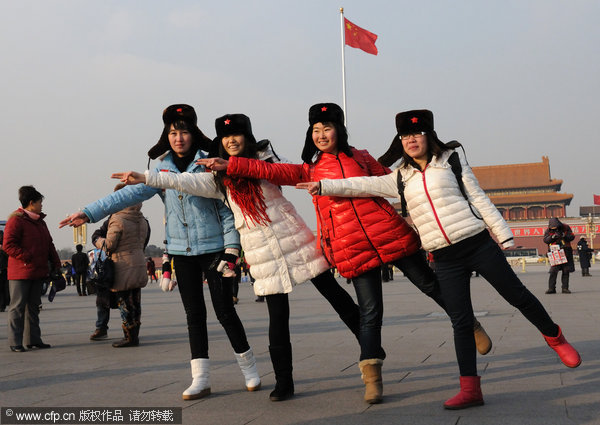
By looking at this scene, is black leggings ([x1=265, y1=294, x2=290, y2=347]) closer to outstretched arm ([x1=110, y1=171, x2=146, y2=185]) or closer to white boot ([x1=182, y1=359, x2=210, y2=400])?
white boot ([x1=182, y1=359, x2=210, y2=400])

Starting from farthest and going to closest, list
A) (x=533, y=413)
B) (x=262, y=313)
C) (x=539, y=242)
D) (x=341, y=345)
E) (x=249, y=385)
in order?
(x=539, y=242) < (x=262, y=313) < (x=341, y=345) < (x=249, y=385) < (x=533, y=413)

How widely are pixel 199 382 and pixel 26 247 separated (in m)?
3.69

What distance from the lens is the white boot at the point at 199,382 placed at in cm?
386

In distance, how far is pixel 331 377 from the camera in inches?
176

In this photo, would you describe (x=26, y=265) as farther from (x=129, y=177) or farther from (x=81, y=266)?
(x=81, y=266)

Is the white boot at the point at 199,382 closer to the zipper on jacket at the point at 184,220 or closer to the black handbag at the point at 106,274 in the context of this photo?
the zipper on jacket at the point at 184,220

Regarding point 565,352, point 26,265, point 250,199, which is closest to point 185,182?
point 250,199

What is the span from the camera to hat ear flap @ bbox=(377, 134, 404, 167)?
4082 millimetres

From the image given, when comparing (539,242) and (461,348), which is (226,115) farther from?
(539,242)

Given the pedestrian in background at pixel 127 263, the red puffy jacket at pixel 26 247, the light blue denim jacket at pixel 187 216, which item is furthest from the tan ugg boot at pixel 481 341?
the red puffy jacket at pixel 26 247

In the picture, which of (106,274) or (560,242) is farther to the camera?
(560,242)

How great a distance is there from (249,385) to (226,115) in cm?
172

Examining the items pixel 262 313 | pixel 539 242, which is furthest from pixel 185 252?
pixel 539 242

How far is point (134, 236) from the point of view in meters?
7.10
